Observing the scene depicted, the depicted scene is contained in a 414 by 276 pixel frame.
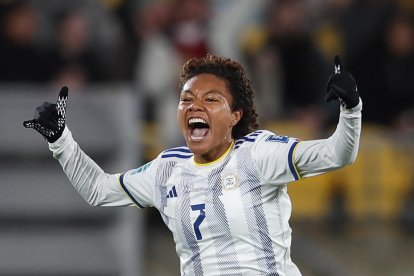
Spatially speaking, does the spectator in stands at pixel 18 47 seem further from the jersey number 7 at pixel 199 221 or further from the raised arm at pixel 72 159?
the jersey number 7 at pixel 199 221

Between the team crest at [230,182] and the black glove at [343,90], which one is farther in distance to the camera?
the team crest at [230,182]

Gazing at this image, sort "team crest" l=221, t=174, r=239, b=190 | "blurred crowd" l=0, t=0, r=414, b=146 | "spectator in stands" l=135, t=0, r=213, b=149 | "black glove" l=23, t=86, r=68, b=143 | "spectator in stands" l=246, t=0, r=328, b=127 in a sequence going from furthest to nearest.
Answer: "spectator in stands" l=246, t=0, r=328, b=127 → "blurred crowd" l=0, t=0, r=414, b=146 → "spectator in stands" l=135, t=0, r=213, b=149 → "black glove" l=23, t=86, r=68, b=143 → "team crest" l=221, t=174, r=239, b=190

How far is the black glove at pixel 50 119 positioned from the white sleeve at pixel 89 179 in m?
0.09

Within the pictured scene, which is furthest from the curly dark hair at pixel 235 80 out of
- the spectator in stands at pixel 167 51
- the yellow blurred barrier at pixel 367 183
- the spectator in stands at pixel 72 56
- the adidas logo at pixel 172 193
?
the spectator in stands at pixel 72 56

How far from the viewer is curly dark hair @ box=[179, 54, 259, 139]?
4.77m

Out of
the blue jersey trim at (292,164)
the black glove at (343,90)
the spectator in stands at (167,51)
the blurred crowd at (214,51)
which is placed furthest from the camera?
the blurred crowd at (214,51)

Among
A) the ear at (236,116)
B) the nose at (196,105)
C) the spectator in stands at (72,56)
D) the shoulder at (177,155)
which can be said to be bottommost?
the shoulder at (177,155)

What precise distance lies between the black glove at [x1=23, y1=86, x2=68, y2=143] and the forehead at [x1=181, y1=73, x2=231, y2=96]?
19.8 inches

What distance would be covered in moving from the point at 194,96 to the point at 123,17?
555 centimetres

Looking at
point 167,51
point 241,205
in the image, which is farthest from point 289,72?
point 241,205

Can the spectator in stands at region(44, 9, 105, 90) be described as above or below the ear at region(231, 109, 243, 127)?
above

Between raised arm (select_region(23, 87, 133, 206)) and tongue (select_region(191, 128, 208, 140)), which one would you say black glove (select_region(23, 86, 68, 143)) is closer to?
raised arm (select_region(23, 87, 133, 206))

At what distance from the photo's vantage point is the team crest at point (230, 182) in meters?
4.61

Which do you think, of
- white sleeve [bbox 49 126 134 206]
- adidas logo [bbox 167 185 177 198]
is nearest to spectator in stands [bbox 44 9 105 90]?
white sleeve [bbox 49 126 134 206]
